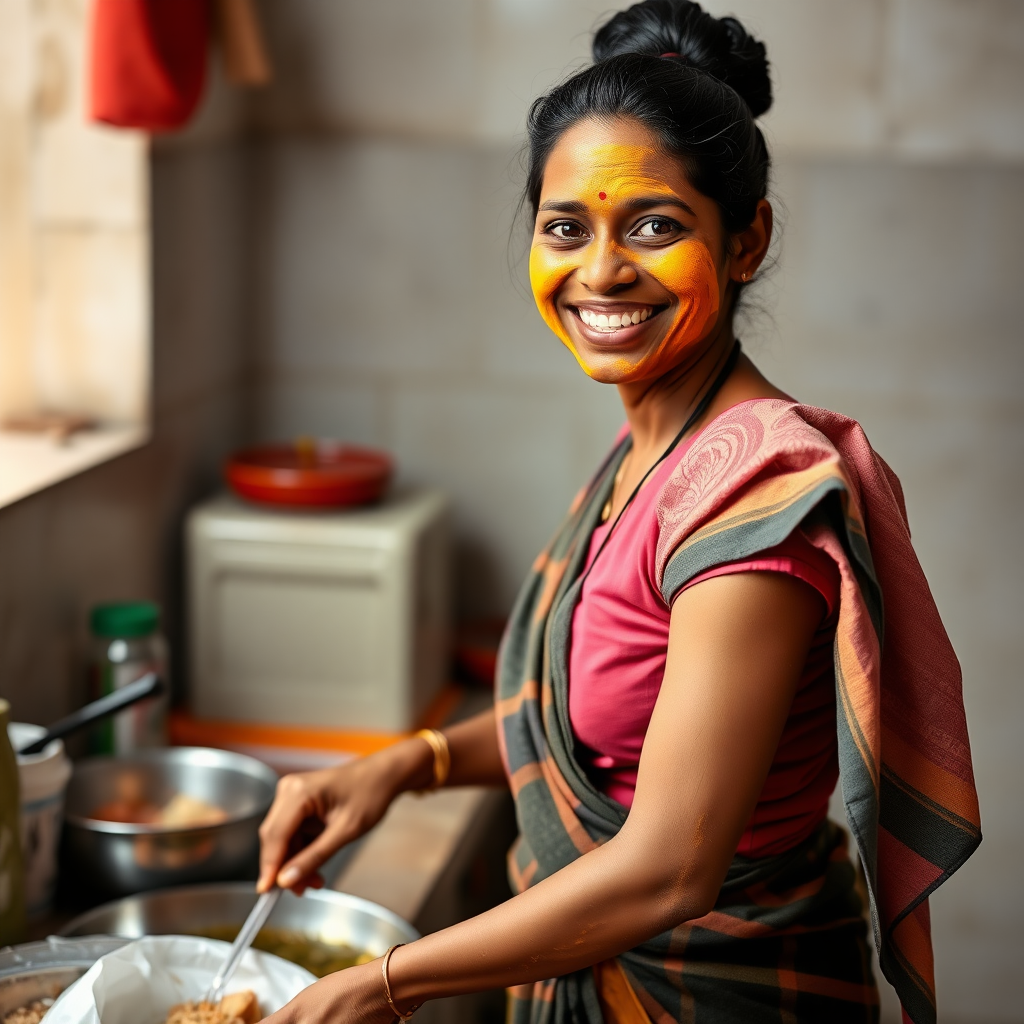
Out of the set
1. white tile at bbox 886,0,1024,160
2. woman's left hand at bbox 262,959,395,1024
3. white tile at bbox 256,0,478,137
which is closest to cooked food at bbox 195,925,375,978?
woman's left hand at bbox 262,959,395,1024

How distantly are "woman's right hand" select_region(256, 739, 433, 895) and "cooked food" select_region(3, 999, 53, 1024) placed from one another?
0.63 feet

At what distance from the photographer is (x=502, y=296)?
2.13 metres

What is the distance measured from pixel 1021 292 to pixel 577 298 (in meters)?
1.30

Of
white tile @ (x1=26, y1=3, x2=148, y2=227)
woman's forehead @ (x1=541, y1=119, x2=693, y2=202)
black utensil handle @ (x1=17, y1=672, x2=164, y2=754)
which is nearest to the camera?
woman's forehead @ (x1=541, y1=119, x2=693, y2=202)

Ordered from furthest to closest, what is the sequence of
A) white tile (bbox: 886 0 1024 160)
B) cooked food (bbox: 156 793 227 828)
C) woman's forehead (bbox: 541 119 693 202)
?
white tile (bbox: 886 0 1024 160)
cooked food (bbox: 156 793 227 828)
woman's forehead (bbox: 541 119 693 202)

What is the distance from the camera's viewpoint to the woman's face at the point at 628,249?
94 centimetres

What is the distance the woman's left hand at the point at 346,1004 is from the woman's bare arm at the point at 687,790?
0.22 ft

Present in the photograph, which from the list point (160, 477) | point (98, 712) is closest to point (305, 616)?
point (160, 477)

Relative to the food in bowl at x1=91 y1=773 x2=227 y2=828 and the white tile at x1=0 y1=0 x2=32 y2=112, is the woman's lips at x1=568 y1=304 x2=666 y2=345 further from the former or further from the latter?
the white tile at x1=0 y1=0 x2=32 y2=112

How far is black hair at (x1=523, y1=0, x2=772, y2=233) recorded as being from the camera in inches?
37.0

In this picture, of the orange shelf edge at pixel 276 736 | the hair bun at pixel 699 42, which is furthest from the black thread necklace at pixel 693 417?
the orange shelf edge at pixel 276 736

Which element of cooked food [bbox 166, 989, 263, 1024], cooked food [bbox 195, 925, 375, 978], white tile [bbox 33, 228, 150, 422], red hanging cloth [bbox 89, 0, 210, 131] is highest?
red hanging cloth [bbox 89, 0, 210, 131]

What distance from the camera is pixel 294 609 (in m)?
1.88

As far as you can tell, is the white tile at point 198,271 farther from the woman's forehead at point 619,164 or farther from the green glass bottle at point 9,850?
the woman's forehead at point 619,164
